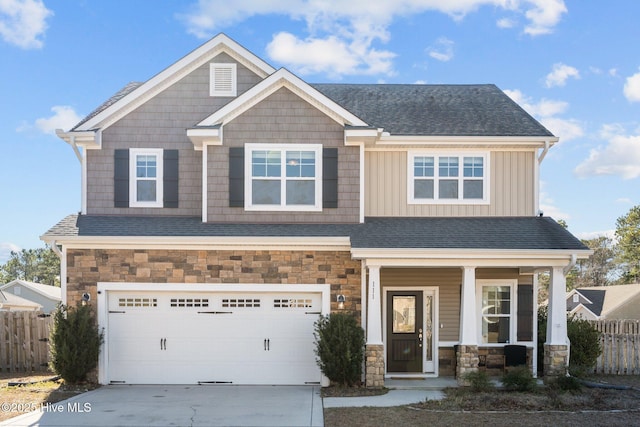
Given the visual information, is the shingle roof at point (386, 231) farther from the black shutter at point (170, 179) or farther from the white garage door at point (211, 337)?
the white garage door at point (211, 337)

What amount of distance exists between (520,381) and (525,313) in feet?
9.07

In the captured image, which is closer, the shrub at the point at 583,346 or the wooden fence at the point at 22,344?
the shrub at the point at 583,346

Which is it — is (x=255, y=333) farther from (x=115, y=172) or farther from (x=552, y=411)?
(x=552, y=411)

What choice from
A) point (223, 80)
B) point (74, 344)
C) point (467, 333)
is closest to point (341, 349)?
point (467, 333)

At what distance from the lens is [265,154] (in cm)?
1405

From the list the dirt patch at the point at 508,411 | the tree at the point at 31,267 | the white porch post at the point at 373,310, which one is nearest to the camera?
the dirt patch at the point at 508,411

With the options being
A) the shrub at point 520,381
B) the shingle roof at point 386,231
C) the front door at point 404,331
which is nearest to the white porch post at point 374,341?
the shingle roof at point 386,231

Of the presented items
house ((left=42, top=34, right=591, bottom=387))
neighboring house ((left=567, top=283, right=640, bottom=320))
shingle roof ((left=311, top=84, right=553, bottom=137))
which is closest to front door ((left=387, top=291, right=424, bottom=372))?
house ((left=42, top=34, right=591, bottom=387))

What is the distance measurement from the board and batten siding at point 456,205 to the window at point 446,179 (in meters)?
0.14

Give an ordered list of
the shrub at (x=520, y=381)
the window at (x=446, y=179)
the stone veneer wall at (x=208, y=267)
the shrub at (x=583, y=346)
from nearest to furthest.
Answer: the shrub at (x=520, y=381)
the stone veneer wall at (x=208, y=267)
the shrub at (x=583, y=346)
the window at (x=446, y=179)

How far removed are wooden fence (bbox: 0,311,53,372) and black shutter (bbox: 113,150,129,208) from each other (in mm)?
3914

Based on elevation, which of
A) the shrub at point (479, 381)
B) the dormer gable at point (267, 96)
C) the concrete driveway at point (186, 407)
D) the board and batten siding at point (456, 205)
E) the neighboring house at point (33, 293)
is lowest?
the neighboring house at point (33, 293)

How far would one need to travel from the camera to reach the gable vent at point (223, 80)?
14.8 metres

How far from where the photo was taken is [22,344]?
1552 cm
